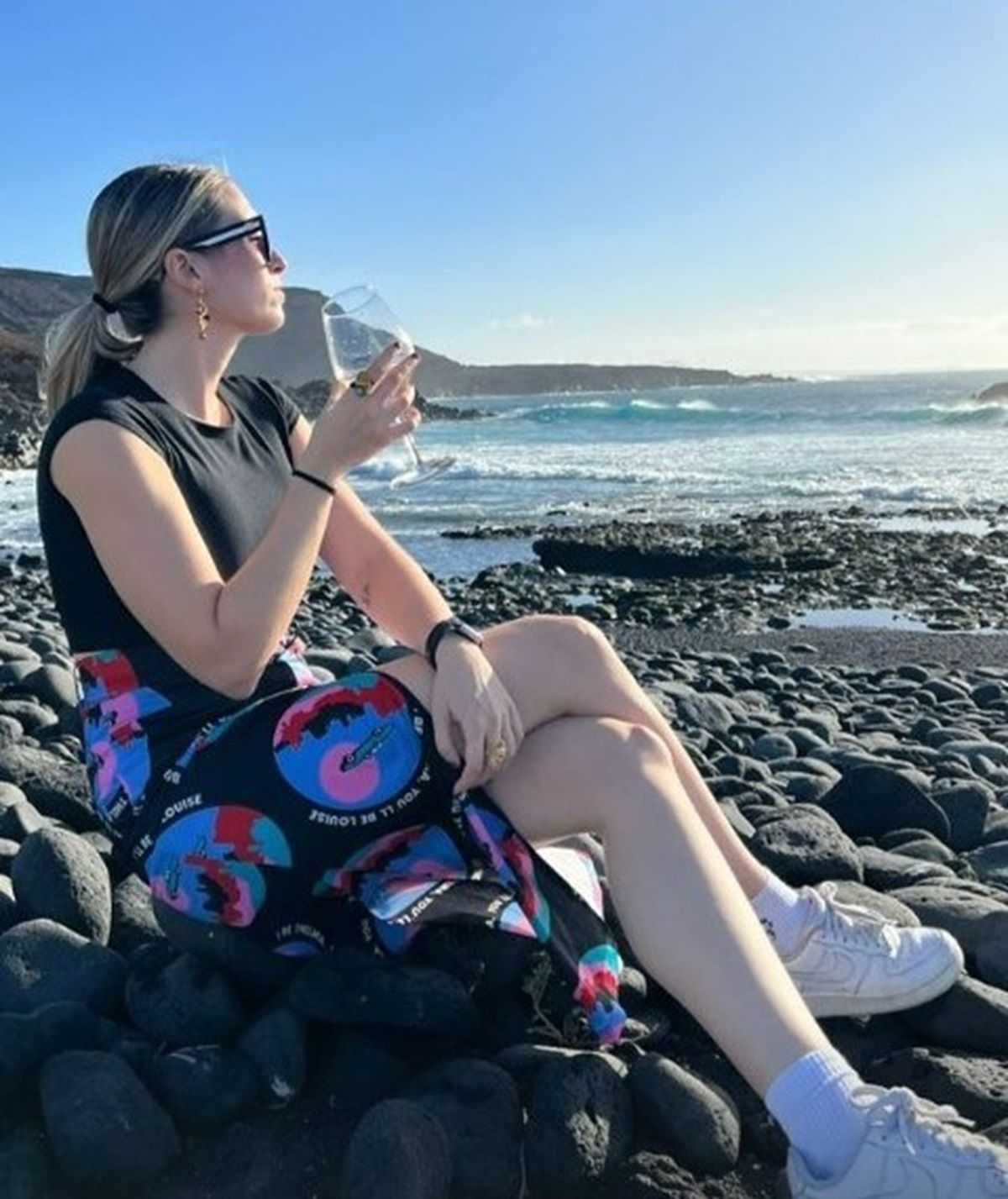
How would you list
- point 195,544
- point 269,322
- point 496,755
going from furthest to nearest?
point 269,322, point 195,544, point 496,755

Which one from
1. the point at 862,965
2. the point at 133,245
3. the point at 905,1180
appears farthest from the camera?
the point at 133,245

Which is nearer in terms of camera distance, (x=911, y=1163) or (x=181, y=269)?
(x=911, y=1163)

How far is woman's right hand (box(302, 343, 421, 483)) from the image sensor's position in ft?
8.28

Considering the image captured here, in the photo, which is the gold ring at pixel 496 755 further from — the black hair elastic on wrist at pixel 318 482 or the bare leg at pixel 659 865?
the black hair elastic on wrist at pixel 318 482

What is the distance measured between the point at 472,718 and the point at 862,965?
2.90 ft

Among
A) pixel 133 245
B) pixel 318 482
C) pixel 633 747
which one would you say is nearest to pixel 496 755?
pixel 633 747

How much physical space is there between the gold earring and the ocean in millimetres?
806

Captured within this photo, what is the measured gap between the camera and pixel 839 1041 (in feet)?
8.71

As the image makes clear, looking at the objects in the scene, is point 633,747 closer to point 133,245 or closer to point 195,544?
point 195,544

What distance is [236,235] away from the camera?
2768mm

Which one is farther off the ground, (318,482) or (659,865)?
(318,482)

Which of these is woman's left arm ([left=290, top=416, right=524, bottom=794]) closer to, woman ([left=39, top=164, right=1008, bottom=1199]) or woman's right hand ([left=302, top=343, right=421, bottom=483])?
woman ([left=39, top=164, right=1008, bottom=1199])

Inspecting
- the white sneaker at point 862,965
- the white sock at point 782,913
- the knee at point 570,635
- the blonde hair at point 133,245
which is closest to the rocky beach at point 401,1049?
the white sneaker at point 862,965

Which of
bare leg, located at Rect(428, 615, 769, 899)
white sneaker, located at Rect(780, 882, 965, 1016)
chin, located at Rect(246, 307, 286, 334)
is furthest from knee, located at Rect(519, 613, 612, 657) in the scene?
chin, located at Rect(246, 307, 286, 334)
